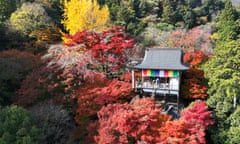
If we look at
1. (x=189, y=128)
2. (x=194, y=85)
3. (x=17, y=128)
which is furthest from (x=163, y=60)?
(x=17, y=128)

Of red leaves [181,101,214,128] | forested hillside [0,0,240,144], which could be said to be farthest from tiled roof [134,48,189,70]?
red leaves [181,101,214,128]

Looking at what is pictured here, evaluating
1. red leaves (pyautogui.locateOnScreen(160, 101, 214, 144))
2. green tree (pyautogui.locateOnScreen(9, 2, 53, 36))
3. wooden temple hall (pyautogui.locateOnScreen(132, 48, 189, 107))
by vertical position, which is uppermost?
green tree (pyautogui.locateOnScreen(9, 2, 53, 36))

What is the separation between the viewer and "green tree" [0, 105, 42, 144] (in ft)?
35.4

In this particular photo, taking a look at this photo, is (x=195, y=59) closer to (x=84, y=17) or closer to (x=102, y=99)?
(x=102, y=99)

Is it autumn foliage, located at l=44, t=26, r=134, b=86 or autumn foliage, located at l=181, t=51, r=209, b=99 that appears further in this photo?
autumn foliage, located at l=181, t=51, r=209, b=99

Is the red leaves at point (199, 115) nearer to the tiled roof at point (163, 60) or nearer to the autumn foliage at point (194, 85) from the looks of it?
the autumn foliage at point (194, 85)

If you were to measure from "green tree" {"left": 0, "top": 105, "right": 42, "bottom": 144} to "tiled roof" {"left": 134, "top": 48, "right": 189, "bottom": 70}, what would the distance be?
7.46 metres

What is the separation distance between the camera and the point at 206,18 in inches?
1499

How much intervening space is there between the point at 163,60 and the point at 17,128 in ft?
30.7

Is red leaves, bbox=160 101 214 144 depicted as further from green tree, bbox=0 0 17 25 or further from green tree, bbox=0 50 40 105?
green tree, bbox=0 0 17 25

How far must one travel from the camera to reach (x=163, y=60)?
1661 cm

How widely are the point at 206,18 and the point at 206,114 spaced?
90.2ft

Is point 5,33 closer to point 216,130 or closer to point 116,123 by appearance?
point 116,123

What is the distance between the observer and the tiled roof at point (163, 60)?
52.8ft
